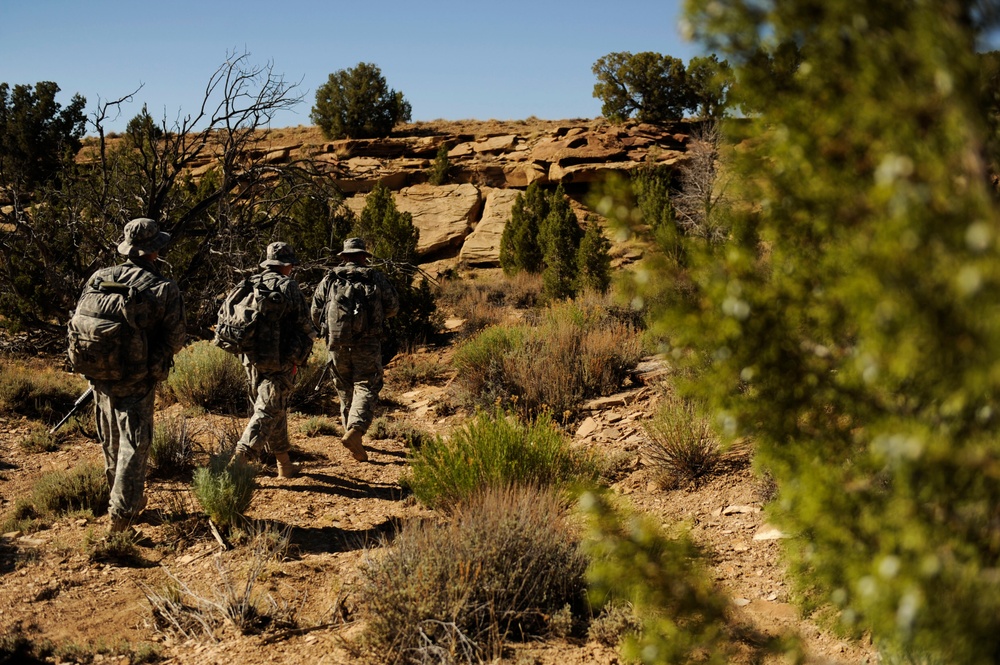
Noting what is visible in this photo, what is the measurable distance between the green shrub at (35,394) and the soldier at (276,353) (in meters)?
3.44

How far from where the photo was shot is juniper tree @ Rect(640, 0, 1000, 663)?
1242 millimetres

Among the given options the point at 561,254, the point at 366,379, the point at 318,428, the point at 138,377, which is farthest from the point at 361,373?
the point at 561,254

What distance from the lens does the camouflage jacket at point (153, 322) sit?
487cm

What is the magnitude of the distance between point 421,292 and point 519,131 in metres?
18.7

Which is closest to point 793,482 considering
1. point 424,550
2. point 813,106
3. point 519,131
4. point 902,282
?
point 902,282

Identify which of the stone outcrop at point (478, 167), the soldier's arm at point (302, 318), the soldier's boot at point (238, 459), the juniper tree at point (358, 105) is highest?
the juniper tree at point (358, 105)

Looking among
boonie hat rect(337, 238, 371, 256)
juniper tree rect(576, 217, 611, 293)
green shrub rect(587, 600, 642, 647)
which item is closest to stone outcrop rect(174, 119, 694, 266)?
juniper tree rect(576, 217, 611, 293)

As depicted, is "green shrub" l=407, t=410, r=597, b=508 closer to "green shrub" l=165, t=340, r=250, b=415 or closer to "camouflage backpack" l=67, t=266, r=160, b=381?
"camouflage backpack" l=67, t=266, r=160, b=381

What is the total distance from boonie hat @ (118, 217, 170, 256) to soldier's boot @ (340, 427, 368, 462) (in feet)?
7.80

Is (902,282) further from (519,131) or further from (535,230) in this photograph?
(519,131)

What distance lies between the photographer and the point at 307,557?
16.0ft

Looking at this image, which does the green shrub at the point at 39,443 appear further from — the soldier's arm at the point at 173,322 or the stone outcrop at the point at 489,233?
the stone outcrop at the point at 489,233

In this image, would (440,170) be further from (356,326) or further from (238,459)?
(238,459)

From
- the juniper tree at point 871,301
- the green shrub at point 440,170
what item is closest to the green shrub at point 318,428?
the juniper tree at point 871,301
